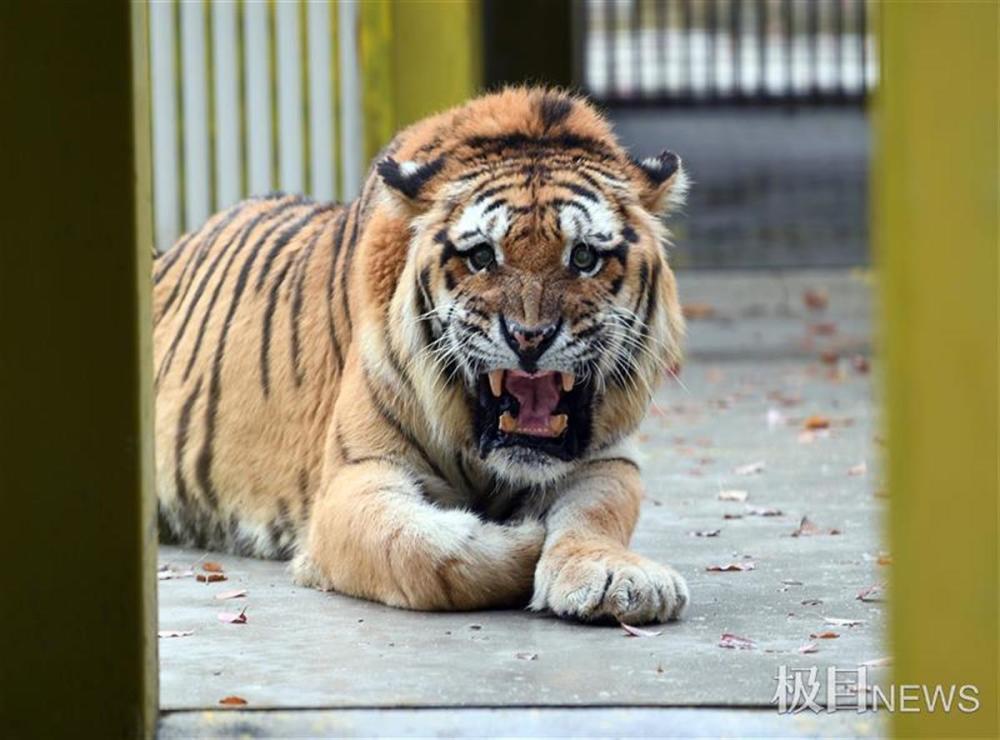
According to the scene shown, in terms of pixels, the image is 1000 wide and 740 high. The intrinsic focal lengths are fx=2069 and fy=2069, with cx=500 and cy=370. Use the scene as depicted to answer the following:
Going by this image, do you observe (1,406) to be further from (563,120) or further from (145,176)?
(563,120)

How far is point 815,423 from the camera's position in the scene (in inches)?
304

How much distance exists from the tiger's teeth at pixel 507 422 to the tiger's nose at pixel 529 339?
23cm

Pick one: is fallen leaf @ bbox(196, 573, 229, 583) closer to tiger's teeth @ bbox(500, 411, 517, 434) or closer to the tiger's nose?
tiger's teeth @ bbox(500, 411, 517, 434)

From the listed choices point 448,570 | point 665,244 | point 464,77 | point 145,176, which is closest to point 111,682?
point 145,176

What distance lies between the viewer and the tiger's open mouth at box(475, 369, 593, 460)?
4.60 meters

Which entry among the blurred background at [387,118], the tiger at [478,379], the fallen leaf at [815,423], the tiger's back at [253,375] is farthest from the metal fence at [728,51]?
the tiger at [478,379]

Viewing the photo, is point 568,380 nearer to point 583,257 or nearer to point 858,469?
point 583,257

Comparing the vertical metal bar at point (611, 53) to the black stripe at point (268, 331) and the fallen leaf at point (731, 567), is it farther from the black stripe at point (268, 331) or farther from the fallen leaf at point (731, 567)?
the fallen leaf at point (731, 567)

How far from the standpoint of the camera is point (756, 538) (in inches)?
216

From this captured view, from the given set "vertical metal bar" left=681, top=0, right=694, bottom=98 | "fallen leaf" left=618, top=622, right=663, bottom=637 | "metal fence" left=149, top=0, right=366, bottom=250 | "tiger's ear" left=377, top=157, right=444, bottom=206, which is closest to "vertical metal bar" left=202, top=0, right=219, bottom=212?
"metal fence" left=149, top=0, right=366, bottom=250

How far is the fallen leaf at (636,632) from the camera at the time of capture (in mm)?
4242

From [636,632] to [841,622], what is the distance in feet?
1.54

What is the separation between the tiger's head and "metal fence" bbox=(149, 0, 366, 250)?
4.06 m

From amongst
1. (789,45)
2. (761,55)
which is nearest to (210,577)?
(761,55)
